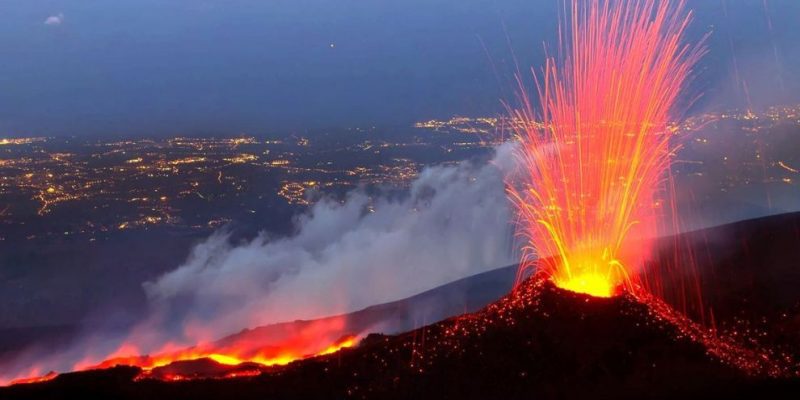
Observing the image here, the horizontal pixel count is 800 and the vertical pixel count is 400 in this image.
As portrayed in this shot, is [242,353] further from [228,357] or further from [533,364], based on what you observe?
[533,364]

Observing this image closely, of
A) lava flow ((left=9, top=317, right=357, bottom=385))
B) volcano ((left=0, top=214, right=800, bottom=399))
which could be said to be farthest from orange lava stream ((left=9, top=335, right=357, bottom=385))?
volcano ((left=0, top=214, right=800, bottom=399))

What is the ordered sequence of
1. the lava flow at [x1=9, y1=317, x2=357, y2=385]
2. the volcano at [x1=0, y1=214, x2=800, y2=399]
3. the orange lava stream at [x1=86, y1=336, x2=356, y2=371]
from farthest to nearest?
1. the orange lava stream at [x1=86, y1=336, x2=356, y2=371]
2. the lava flow at [x1=9, y1=317, x2=357, y2=385]
3. the volcano at [x1=0, y1=214, x2=800, y2=399]

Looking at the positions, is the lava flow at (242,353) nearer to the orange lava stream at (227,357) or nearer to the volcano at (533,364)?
the orange lava stream at (227,357)

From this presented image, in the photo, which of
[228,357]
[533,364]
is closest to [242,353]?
[228,357]

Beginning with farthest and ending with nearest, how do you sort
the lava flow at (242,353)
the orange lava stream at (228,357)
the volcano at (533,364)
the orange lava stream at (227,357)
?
the orange lava stream at (228,357)
the orange lava stream at (227,357)
the lava flow at (242,353)
the volcano at (533,364)

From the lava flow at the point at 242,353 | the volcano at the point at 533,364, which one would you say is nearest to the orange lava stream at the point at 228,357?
the lava flow at the point at 242,353

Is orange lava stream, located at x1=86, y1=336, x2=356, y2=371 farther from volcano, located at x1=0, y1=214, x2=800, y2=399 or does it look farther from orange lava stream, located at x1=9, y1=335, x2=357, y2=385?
volcano, located at x1=0, y1=214, x2=800, y2=399

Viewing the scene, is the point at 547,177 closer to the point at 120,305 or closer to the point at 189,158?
the point at 120,305

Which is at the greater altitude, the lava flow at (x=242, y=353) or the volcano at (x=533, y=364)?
the volcano at (x=533, y=364)
